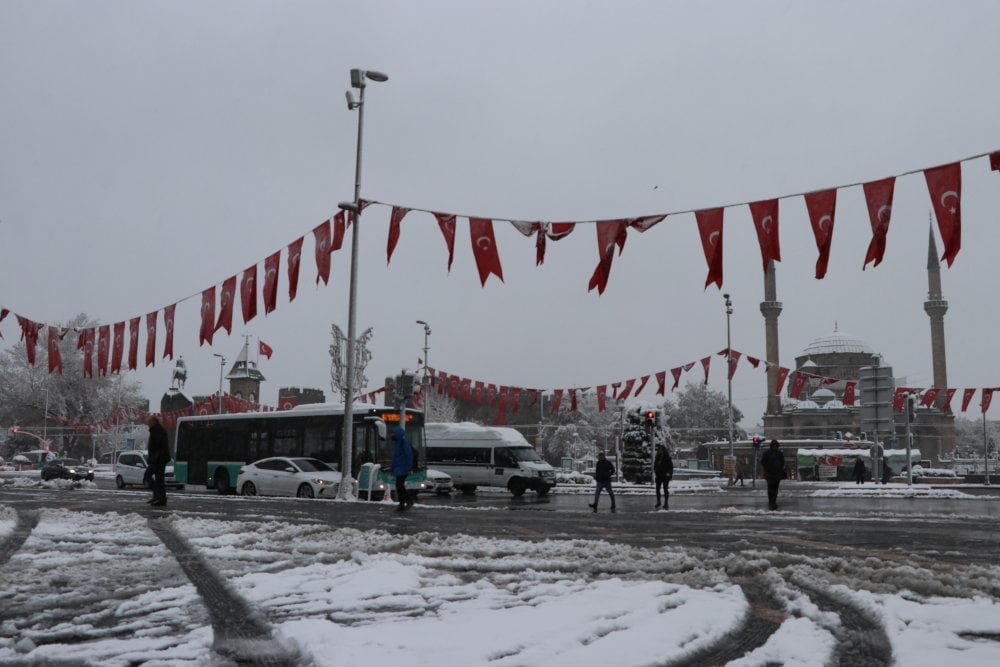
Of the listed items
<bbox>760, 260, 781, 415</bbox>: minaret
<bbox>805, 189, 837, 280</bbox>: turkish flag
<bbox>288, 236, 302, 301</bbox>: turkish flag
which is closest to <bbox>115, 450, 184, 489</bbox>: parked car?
<bbox>288, 236, 302, 301</bbox>: turkish flag

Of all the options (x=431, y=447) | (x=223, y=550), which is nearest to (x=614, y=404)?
(x=431, y=447)

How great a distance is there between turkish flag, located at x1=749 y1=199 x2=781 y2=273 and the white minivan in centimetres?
1573

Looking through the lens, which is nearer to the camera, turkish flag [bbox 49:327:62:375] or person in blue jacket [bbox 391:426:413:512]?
person in blue jacket [bbox 391:426:413:512]

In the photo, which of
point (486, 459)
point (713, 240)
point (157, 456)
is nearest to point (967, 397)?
point (486, 459)

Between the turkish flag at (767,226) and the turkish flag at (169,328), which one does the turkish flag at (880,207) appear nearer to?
the turkish flag at (767,226)

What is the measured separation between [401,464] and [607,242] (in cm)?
595

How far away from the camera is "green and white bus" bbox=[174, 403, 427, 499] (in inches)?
1009

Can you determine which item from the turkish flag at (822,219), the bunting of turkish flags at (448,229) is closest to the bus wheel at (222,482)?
the bunting of turkish flags at (448,229)

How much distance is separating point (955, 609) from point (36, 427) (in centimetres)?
7172

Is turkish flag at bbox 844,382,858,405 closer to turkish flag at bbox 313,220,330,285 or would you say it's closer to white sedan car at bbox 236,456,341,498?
white sedan car at bbox 236,456,341,498

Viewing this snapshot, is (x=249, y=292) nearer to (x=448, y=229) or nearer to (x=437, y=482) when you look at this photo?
(x=448, y=229)

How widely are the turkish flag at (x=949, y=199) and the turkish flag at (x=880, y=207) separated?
2.54 feet

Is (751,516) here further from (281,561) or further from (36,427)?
(36,427)

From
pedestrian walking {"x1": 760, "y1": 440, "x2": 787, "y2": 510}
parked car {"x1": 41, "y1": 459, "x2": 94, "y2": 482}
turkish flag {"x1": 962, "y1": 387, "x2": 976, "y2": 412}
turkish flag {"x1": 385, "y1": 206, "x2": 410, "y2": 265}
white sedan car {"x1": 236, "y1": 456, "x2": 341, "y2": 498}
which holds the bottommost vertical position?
parked car {"x1": 41, "y1": 459, "x2": 94, "y2": 482}
